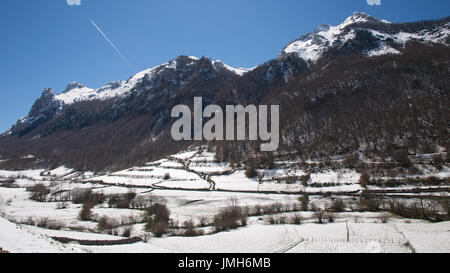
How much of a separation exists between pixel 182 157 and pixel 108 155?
4132 inches

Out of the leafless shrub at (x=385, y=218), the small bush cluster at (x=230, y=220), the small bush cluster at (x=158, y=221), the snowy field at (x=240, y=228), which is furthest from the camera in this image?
the small bush cluster at (x=230, y=220)

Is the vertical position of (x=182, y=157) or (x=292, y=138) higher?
(x=292, y=138)

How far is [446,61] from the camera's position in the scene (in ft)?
398

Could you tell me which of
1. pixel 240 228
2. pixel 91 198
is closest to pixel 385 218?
pixel 240 228

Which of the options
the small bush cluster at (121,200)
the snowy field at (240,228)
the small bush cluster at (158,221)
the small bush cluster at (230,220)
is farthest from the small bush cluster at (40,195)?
the small bush cluster at (230,220)

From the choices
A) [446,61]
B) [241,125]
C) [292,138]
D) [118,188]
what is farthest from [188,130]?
[446,61]

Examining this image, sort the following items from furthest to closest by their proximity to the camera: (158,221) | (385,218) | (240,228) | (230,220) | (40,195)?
(40,195)
(158,221)
(230,220)
(385,218)
(240,228)

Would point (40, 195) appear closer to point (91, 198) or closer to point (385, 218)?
point (91, 198)

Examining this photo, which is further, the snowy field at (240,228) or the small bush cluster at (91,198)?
the small bush cluster at (91,198)

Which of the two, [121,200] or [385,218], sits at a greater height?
[385,218]

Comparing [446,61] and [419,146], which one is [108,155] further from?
[446,61]

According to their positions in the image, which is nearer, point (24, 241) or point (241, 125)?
point (24, 241)

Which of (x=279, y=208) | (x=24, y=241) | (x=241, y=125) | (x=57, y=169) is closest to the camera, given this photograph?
(x=24, y=241)

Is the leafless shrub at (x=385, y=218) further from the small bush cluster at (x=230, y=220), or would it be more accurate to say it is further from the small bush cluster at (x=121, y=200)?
the small bush cluster at (x=121, y=200)
